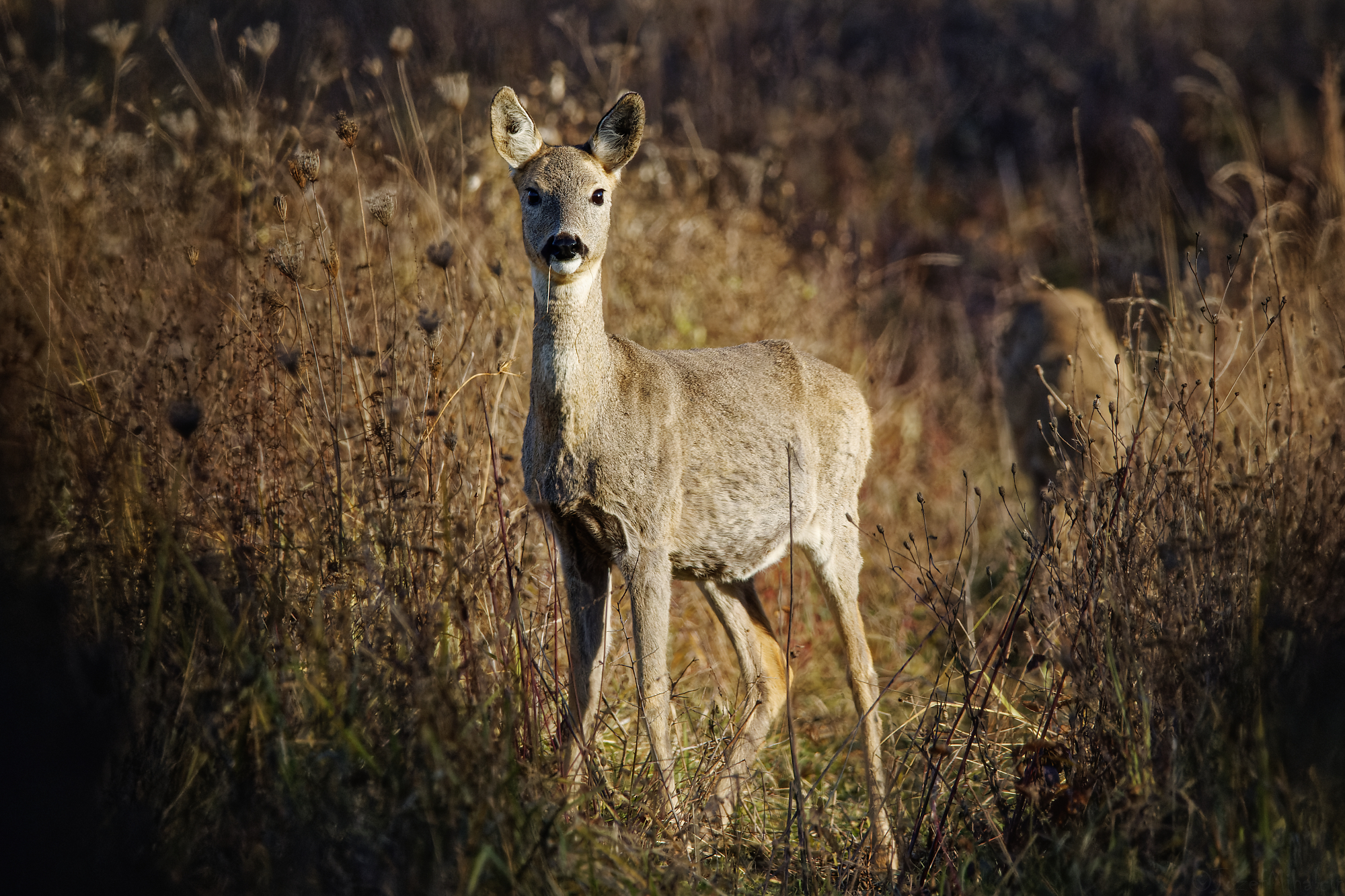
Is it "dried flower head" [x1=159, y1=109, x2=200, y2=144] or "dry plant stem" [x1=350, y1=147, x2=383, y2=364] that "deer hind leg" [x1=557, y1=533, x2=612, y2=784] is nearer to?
"dry plant stem" [x1=350, y1=147, x2=383, y2=364]

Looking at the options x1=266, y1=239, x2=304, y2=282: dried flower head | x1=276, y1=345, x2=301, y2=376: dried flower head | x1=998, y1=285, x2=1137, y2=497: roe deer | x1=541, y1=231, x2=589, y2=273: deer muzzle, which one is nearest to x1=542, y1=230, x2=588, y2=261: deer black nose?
x1=541, y1=231, x2=589, y2=273: deer muzzle

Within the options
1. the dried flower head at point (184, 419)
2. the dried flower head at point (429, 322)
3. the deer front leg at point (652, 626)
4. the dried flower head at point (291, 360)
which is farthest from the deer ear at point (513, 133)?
the dried flower head at point (184, 419)

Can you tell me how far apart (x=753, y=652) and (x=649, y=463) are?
60.1 inches

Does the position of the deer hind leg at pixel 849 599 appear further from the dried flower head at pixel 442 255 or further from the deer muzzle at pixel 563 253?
the dried flower head at pixel 442 255

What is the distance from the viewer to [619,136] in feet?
15.4

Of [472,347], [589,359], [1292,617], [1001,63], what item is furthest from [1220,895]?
[1001,63]

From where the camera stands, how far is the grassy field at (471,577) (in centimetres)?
314

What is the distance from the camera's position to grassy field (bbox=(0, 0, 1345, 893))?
124 inches

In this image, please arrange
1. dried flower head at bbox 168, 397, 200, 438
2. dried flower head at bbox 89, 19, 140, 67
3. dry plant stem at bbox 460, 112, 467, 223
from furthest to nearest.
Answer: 1. dry plant stem at bbox 460, 112, 467, 223
2. dried flower head at bbox 89, 19, 140, 67
3. dried flower head at bbox 168, 397, 200, 438

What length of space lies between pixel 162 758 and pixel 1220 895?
300cm

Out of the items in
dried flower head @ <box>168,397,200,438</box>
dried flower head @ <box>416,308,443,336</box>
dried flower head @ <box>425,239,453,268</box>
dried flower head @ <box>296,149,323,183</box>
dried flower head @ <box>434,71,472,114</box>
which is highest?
dried flower head @ <box>434,71,472,114</box>

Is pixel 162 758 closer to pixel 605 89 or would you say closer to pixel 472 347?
pixel 472 347

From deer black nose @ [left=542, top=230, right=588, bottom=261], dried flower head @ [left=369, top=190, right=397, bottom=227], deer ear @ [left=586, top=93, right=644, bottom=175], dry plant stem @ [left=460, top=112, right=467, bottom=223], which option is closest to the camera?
dried flower head @ [left=369, top=190, right=397, bottom=227]

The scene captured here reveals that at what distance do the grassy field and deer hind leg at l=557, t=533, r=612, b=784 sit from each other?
0.35 ft
